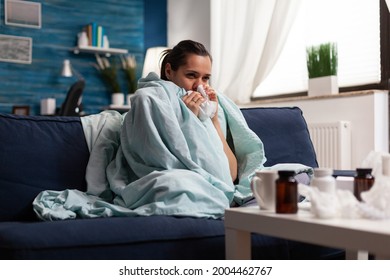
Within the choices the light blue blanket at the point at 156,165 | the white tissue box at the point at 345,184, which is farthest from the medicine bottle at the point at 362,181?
the light blue blanket at the point at 156,165

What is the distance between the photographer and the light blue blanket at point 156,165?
1735 mm

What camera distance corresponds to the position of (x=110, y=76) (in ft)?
17.7

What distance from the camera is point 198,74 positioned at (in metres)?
2.17

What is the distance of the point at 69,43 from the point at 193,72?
3407 millimetres

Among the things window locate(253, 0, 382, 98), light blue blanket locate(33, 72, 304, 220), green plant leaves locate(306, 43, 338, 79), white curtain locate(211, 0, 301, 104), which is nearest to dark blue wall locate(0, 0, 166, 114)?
white curtain locate(211, 0, 301, 104)

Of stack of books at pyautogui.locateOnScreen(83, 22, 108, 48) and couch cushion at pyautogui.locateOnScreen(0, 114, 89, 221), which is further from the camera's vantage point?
stack of books at pyautogui.locateOnScreen(83, 22, 108, 48)

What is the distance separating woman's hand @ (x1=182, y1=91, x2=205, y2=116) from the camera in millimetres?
2062

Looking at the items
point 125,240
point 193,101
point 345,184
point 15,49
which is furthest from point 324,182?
point 15,49

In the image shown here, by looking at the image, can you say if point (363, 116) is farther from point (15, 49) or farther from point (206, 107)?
point (15, 49)

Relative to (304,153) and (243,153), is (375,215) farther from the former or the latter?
(304,153)

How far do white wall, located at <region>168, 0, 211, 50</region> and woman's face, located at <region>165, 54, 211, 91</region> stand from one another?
2.81 meters

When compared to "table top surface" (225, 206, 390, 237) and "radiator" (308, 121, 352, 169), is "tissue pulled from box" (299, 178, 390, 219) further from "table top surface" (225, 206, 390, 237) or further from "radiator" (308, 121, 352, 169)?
"radiator" (308, 121, 352, 169)

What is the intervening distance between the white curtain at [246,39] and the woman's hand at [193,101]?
6.72 feet

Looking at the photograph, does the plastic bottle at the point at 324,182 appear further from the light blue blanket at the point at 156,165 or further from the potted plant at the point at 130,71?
the potted plant at the point at 130,71
